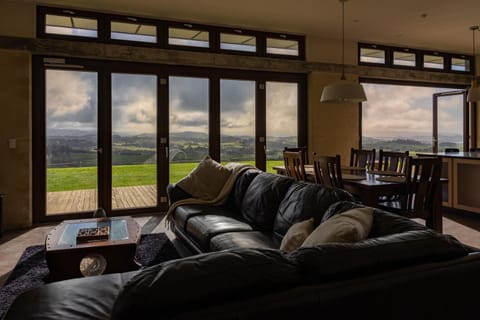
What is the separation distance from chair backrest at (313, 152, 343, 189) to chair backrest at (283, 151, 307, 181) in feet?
0.77

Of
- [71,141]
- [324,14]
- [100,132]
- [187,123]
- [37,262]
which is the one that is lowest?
[37,262]

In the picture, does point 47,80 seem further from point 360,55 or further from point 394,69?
point 394,69

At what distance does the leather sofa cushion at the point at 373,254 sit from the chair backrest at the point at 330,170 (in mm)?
2202

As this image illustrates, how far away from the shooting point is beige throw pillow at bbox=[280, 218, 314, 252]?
2.04m

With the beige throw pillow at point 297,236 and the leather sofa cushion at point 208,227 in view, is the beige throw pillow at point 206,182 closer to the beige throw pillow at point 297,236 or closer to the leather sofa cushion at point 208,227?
the leather sofa cushion at point 208,227

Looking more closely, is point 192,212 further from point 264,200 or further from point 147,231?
point 147,231

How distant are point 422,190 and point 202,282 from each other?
3.20 m

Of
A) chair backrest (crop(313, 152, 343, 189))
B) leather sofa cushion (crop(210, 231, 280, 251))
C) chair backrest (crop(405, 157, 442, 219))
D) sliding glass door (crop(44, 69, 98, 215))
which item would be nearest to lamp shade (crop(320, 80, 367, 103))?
chair backrest (crop(313, 152, 343, 189))

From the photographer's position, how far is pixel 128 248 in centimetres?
288

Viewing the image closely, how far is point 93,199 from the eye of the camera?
543 centimetres

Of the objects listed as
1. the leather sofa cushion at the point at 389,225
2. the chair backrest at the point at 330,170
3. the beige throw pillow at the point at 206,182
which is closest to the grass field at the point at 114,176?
the beige throw pillow at the point at 206,182

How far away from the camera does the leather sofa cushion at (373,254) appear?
4.13 feet

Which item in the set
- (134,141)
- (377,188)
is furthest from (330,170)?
(134,141)

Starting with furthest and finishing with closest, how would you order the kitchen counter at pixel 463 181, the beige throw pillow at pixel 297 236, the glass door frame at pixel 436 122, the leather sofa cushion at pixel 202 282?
1. the glass door frame at pixel 436 122
2. the kitchen counter at pixel 463 181
3. the beige throw pillow at pixel 297 236
4. the leather sofa cushion at pixel 202 282
